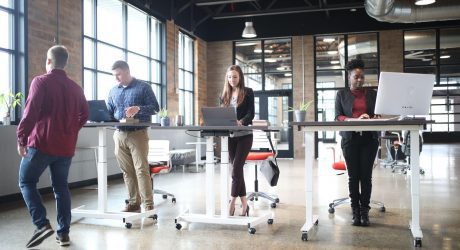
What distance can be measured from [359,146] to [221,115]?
4.23ft

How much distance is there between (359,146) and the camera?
369 cm

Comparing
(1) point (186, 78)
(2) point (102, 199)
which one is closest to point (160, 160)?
(2) point (102, 199)

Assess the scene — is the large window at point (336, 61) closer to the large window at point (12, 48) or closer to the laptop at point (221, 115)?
the large window at point (12, 48)

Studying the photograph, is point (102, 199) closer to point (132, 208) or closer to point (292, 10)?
point (132, 208)

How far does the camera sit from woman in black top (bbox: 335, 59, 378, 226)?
367cm

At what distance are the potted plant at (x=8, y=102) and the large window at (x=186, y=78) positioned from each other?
18.3 ft

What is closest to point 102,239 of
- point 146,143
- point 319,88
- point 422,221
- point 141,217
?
point 141,217

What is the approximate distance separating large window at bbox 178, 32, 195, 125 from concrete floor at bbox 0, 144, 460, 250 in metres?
5.56

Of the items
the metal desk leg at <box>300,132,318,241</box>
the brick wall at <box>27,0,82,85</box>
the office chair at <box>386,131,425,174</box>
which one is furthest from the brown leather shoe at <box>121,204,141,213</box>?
the office chair at <box>386,131,425,174</box>

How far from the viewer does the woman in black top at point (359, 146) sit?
3666mm

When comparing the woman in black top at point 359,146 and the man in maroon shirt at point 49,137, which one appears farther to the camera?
the woman in black top at point 359,146

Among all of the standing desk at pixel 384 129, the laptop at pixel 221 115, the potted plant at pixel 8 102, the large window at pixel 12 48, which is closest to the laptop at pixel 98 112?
the laptop at pixel 221 115

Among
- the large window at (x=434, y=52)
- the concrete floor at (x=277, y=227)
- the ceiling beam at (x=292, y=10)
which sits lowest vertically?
the concrete floor at (x=277, y=227)

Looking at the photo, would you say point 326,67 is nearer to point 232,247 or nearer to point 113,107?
point 113,107
